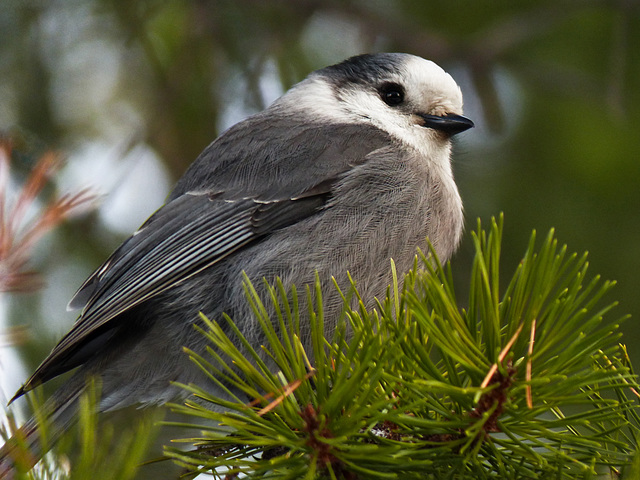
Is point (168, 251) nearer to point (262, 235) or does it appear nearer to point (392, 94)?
point (262, 235)

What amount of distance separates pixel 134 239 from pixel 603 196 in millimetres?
2596

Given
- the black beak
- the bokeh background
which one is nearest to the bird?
the black beak

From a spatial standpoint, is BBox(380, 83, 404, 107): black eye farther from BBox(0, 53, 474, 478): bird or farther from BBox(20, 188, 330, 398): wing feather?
BBox(20, 188, 330, 398): wing feather

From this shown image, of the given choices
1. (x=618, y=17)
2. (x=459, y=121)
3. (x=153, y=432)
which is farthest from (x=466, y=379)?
(x=618, y=17)

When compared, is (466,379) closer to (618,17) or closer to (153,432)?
(153,432)

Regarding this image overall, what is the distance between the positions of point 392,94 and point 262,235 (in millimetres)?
1056

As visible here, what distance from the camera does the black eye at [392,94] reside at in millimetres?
3566

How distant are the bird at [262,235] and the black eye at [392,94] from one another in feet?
0.05

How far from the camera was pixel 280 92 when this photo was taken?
175 inches

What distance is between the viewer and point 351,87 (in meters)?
3.79

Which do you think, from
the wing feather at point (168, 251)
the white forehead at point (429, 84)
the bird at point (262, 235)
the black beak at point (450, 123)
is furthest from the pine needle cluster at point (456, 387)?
the white forehead at point (429, 84)

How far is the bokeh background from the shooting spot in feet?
13.1

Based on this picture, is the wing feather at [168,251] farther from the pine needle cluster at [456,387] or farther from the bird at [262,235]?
the pine needle cluster at [456,387]

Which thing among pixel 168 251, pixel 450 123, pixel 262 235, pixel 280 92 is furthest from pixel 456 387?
pixel 280 92
